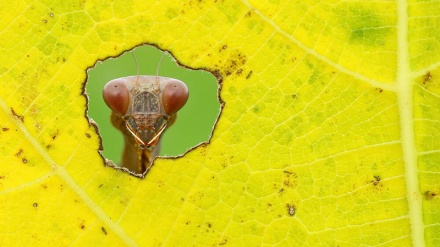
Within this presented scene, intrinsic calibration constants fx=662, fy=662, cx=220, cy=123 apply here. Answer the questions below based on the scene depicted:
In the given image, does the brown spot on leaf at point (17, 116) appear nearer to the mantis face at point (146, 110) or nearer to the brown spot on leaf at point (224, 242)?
the brown spot on leaf at point (224, 242)

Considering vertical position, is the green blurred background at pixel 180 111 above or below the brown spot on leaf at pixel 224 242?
above

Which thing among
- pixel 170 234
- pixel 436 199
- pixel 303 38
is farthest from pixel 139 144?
pixel 436 199

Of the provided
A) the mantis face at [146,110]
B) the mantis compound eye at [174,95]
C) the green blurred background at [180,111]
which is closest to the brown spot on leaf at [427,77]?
the mantis compound eye at [174,95]

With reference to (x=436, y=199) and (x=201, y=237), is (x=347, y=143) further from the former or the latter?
(x=201, y=237)

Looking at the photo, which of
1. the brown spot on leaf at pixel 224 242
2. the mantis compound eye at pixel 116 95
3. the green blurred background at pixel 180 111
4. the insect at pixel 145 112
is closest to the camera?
the brown spot on leaf at pixel 224 242

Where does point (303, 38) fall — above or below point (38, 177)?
above

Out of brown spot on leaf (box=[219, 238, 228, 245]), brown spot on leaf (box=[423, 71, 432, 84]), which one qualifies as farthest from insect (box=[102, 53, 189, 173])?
brown spot on leaf (box=[423, 71, 432, 84])

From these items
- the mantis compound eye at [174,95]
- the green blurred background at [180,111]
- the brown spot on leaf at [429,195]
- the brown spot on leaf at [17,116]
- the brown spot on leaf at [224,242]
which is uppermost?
the green blurred background at [180,111]
